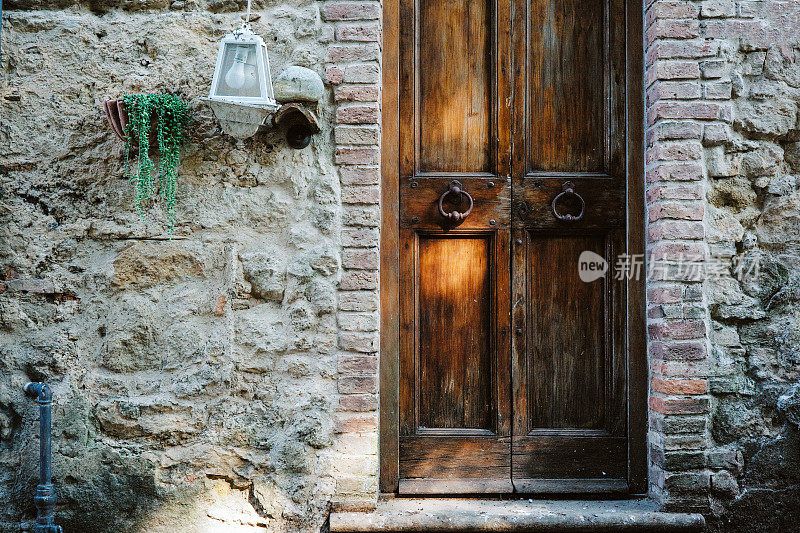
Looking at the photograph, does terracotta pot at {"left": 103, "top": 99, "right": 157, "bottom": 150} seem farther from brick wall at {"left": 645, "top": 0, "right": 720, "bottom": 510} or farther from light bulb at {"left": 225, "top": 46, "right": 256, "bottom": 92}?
brick wall at {"left": 645, "top": 0, "right": 720, "bottom": 510}

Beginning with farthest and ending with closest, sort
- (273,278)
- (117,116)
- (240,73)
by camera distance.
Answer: (273,278) < (117,116) < (240,73)

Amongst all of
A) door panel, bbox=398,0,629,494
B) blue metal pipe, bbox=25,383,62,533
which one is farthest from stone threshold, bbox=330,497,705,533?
blue metal pipe, bbox=25,383,62,533

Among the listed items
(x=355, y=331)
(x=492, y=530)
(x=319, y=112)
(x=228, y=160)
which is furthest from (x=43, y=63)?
(x=492, y=530)

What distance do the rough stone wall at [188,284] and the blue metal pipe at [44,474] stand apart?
8cm

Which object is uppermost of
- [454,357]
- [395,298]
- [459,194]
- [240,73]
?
[240,73]

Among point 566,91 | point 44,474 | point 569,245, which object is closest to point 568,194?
point 569,245

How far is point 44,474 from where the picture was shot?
7.62 ft

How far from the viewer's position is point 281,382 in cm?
245

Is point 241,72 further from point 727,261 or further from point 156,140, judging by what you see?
point 727,261

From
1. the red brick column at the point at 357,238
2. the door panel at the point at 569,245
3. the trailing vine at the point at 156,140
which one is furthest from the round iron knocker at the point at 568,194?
the trailing vine at the point at 156,140

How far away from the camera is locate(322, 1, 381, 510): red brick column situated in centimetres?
244

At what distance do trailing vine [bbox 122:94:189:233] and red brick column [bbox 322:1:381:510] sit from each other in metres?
0.63

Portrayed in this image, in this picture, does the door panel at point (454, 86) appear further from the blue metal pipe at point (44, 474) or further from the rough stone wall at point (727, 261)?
the blue metal pipe at point (44, 474)

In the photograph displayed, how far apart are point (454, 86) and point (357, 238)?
84 cm
